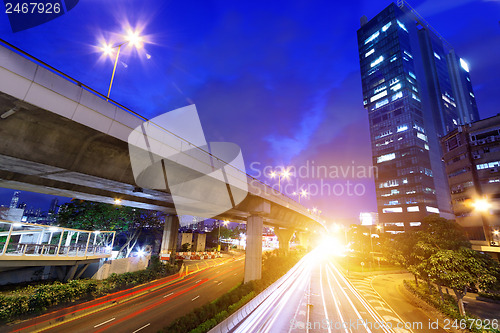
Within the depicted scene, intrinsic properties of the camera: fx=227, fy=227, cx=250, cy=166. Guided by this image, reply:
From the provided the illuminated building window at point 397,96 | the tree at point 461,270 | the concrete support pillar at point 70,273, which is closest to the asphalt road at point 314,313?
the tree at point 461,270

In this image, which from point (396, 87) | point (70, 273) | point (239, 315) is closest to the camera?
point (239, 315)

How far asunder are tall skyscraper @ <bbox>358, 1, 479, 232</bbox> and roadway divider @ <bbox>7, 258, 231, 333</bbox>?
357 feet

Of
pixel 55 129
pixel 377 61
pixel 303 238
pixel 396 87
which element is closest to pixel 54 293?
pixel 55 129

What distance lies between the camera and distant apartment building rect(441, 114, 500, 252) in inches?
1763

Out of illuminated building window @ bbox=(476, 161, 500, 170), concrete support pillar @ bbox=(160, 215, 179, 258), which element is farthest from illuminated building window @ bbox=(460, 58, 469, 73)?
concrete support pillar @ bbox=(160, 215, 179, 258)

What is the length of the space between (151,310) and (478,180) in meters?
66.1

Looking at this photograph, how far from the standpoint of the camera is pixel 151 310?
789 inches

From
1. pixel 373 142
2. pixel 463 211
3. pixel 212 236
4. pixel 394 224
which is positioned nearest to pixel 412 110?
pixel 373 142

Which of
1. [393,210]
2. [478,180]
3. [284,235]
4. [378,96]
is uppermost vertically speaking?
[378,96]

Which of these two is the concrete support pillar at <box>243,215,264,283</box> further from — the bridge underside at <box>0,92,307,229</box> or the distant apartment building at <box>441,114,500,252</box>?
the distant apartment building at <box>441,114,500,252</box>

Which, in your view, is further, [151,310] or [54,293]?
[151,310]

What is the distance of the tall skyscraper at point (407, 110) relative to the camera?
104000mm

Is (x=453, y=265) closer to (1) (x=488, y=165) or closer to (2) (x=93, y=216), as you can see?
(2) (x=93, y=216)

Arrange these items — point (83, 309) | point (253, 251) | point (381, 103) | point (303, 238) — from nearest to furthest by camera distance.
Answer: point (83, 309) → point (253, 251) → point (303, 238) → point (381, 103)
